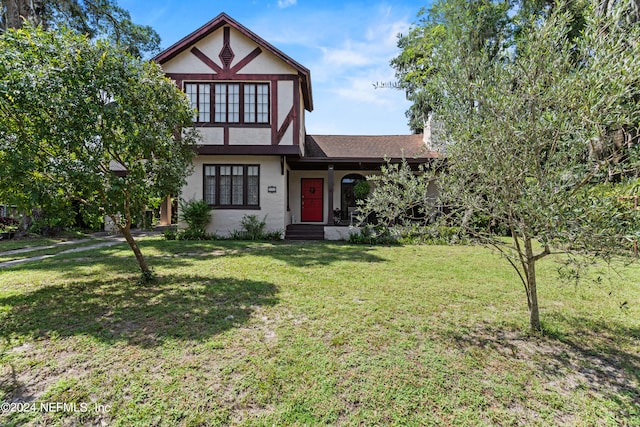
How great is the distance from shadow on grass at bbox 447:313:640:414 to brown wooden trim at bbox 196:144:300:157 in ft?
30.2

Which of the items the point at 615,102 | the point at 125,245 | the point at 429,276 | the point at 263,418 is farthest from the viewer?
the point at 125,245

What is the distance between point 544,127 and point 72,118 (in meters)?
5.53

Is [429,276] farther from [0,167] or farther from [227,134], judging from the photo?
[227,134]

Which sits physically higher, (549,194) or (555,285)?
(549,194)

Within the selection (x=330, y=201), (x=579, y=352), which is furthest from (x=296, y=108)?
(x=579, y=352)

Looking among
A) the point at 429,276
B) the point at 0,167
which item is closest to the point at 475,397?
the point at 429,276

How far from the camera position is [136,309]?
4.45m

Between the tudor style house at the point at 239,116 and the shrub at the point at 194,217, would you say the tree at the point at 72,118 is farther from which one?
the tudor style house at the point at 239,116

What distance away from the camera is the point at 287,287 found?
5.58 m

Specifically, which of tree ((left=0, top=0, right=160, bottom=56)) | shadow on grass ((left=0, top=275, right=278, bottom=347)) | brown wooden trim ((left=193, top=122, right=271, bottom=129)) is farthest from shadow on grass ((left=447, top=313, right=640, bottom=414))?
tree ((left=0, top=0, right=160, bottom=56))

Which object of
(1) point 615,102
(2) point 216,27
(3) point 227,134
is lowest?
(1) point 615,102

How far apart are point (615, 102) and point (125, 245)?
38.6 ft

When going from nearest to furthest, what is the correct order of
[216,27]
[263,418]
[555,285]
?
[263,418] → [555,285] → [216,27]

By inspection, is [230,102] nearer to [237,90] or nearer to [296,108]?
[237,90]
